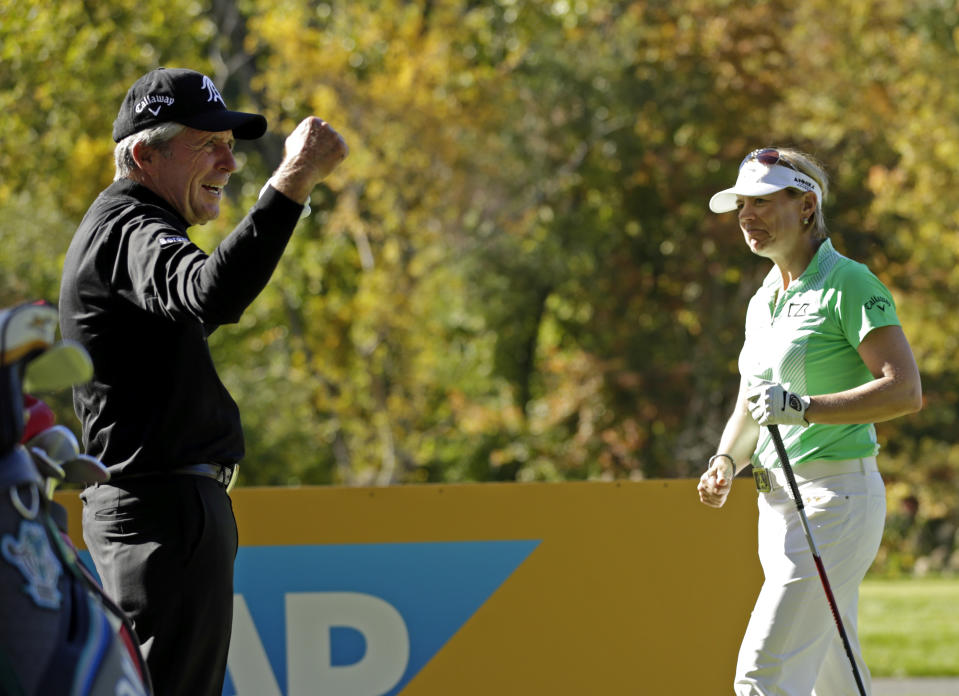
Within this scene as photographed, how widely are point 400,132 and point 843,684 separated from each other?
457 inches

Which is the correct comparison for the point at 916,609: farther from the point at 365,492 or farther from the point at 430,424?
the point at 365,492

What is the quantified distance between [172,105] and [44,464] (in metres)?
1.09

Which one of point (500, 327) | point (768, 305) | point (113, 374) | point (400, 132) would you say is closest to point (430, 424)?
point (500, 327)

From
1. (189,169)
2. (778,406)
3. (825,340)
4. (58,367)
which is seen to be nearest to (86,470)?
(58,367)

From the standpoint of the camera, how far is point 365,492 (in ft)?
16.9

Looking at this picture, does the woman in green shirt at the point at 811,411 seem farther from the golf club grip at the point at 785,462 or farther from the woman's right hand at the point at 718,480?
the woman's right hand at the point at 718,480

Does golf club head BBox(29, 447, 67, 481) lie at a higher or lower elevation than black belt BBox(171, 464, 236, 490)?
higher

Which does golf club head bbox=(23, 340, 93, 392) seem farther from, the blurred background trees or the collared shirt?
the blurred background trees

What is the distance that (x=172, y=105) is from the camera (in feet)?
9.98

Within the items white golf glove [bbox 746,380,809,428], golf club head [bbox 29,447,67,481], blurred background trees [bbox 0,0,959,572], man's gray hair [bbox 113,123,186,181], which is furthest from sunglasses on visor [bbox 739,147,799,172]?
blurred background trees [bbox 0,0,959,572]

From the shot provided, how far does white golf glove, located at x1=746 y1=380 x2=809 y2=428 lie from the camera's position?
365 centimetres

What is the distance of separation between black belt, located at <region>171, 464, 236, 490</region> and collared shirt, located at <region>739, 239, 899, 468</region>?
1737mm

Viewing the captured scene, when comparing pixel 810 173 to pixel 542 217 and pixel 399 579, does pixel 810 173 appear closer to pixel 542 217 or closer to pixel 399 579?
pixel 399 579

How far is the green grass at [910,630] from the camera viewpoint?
9047mm
